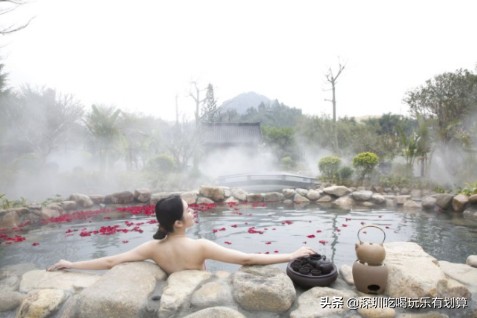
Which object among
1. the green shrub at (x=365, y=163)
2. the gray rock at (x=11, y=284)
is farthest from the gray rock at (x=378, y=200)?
the gray rock at (x=11, y=284)

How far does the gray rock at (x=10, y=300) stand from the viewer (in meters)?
2.50

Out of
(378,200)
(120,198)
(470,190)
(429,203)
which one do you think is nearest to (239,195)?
(120,198)

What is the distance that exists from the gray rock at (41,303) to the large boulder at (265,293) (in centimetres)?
127

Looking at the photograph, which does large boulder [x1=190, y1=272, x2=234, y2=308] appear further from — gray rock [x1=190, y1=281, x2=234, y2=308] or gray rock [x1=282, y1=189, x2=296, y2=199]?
gray rock [x1=282, y1=189, x2=296, y2=199]

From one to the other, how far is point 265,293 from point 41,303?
1.56 m

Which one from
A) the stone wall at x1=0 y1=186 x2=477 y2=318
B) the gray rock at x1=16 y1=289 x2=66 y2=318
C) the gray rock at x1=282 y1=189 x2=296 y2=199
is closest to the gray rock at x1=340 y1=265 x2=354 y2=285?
the stone wall at x1=0 y1=186 x2=477 y2=318

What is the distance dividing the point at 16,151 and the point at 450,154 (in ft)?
76.1

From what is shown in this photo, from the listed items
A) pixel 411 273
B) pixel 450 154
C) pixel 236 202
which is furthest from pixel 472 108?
pixel 411 273

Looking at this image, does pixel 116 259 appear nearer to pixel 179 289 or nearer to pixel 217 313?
pixel 179 289

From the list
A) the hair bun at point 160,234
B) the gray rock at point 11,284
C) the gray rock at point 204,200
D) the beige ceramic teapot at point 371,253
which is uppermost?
the hair bun at point 160,234

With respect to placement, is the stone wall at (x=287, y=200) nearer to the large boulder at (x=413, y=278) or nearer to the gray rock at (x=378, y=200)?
the gray rock at (x=378, y=200)

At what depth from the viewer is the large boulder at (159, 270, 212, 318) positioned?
2111 millimetres

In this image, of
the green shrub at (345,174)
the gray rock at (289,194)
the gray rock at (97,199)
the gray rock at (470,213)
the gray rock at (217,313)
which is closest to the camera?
the gray rock at (217,313)

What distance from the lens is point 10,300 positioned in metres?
2.53
